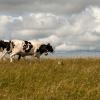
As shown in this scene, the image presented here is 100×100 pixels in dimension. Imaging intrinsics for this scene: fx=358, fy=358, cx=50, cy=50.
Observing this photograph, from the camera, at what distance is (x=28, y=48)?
26.9 meters

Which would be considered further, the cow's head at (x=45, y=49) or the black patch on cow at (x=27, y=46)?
the cow's head at (x=45, y=49)

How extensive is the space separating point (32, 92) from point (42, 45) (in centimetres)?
1449

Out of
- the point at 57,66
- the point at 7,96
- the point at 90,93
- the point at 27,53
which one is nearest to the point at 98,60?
the point at 57,66

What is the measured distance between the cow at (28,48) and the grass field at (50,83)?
7.46 m

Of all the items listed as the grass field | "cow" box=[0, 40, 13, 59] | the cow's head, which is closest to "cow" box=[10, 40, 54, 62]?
the cow's head

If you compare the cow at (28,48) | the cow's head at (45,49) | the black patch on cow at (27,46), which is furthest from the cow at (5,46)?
the cow's head at (45,49)

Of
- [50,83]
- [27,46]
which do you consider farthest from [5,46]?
[50,83]

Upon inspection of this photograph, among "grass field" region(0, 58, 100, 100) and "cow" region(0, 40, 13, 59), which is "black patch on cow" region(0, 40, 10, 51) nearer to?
"cow" region(0, 40, 13, 59)

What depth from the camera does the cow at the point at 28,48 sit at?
25984 mm

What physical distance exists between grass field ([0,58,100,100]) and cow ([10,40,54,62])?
24.5 ft

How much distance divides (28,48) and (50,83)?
11879mm

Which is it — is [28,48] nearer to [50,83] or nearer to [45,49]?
[45,49]

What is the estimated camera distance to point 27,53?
88.8 ft

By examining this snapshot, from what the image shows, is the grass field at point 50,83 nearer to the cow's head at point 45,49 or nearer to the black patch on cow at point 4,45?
the black patch on cow at point 4,45
